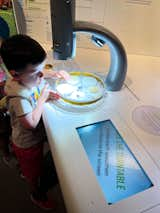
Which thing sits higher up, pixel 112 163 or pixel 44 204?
pixel 112 163

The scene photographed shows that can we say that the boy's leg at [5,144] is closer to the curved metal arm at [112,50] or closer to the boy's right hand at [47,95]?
the boy's right hand at [47,95]

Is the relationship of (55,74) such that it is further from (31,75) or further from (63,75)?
(31,75)

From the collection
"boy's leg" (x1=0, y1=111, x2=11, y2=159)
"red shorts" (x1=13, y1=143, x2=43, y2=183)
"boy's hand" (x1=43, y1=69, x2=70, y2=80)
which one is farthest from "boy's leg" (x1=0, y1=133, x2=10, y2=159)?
"boy's hand" (x1=43, y1=69, x2=70, y2=80)

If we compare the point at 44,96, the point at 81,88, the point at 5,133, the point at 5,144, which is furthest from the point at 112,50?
the point at 5,144

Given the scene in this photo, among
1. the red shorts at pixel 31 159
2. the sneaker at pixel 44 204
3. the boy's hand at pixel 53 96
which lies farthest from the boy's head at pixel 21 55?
the sneaker at pixel 44 204

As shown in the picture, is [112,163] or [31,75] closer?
[112,163]

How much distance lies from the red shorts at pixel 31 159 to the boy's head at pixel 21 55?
35 centimetres

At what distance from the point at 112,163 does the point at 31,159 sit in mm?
449

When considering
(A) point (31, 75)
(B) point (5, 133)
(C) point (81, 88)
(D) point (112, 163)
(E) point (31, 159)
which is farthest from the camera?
(B) point (5, 133)

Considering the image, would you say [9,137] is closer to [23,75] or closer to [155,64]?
[23,75]

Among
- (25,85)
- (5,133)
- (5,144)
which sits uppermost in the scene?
(25,85)

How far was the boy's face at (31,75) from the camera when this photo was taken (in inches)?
24.3

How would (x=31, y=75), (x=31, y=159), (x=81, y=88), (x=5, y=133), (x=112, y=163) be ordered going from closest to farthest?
(x=112, y=163) < (x=31, y=75) < (x=81, y=88) < (x=31, y=159) < (x=5, y=133)

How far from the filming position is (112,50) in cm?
70
